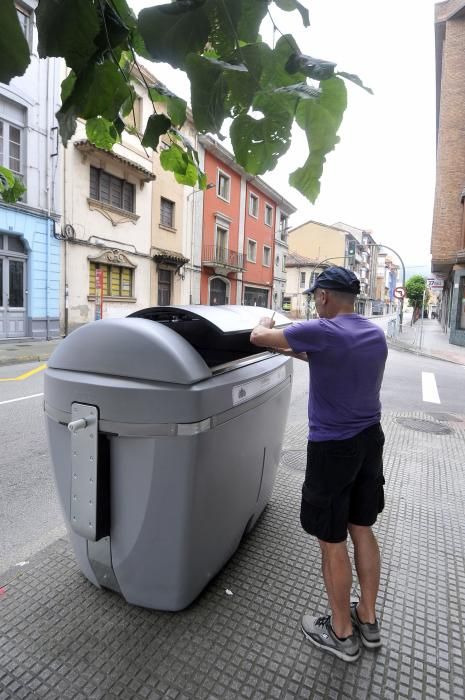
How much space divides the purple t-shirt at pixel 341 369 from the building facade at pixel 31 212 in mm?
13952

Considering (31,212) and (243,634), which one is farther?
(31,212)

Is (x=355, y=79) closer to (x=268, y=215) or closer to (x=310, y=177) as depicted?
(x=310, y=177)

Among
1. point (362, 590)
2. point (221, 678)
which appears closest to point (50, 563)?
point (221, 678)

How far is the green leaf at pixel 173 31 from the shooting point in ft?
3.29

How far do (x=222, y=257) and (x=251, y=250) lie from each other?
14.4 ft

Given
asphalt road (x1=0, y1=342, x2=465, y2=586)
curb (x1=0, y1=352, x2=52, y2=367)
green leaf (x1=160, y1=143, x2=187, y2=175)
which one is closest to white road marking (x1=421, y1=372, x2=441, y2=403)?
asphalt road (x1=0, y1=342, x2=465, y2=586)

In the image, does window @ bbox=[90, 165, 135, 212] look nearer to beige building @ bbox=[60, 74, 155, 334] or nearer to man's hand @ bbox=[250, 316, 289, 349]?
beige building @ bbox=[60, 74, 155, 334]

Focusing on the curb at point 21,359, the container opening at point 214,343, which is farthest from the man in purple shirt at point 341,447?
the curb at point 21,359

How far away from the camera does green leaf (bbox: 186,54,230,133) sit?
42.1 inches

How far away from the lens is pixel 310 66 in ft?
3.45

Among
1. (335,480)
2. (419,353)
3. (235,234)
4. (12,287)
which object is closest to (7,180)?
(335,480)

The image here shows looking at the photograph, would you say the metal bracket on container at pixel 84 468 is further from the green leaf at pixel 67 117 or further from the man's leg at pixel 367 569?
the man's leg at pixel 367 569

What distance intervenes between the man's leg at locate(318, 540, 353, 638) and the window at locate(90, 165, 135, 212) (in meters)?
17.0

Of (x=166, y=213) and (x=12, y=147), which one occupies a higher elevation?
(x=12, y=147)
